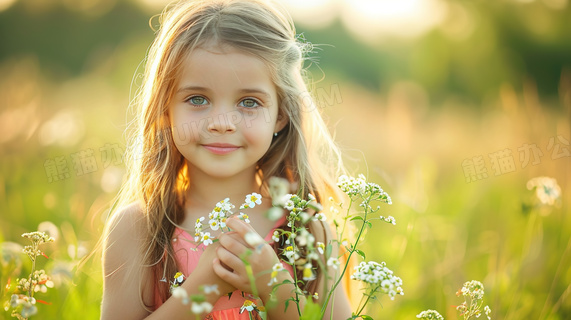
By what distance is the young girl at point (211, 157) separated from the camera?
2477 millimetres

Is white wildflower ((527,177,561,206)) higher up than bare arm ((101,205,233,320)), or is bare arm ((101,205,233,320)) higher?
white wildflower ((527,177,561,206))

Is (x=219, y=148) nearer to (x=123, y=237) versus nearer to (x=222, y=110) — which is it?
(x=222, y=110)

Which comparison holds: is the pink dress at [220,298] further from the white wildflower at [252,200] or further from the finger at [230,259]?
the white wildflower at [252,200]

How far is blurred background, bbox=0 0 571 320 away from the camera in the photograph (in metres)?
3.48

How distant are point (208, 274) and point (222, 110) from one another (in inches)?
26.6

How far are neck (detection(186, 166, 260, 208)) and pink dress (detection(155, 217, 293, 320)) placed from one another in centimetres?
17

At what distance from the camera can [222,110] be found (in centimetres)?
Answer: 249

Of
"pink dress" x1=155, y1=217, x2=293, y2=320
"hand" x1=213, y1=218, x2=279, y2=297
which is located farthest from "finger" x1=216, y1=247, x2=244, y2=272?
"pink dress" x1=155, y1=217, x2=293, y2=320

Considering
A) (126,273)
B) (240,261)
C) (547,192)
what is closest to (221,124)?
(240,261)

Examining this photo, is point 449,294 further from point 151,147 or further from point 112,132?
point 112,132

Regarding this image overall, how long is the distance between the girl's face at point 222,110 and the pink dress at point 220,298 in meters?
0.35

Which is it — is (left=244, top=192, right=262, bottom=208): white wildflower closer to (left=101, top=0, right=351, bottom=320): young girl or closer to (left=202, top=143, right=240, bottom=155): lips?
(left=101, top=0, right=351, bottom=320): young girl

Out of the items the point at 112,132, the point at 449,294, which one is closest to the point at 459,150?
the point at 449,294

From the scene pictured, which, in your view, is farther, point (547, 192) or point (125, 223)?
point (547, 192)
